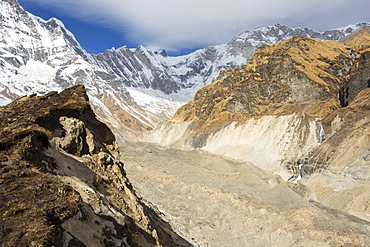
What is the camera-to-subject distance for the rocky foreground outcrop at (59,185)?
4559 mm

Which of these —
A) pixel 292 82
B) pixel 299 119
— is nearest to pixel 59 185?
pixel 299 119

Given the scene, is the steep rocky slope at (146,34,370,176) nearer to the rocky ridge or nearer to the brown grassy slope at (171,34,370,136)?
the brown grassy slope at (171,34,370,136)

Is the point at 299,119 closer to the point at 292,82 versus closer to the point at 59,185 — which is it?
the point at 292,82

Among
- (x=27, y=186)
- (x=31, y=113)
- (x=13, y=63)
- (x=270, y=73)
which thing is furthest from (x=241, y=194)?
(x=13, y=63)

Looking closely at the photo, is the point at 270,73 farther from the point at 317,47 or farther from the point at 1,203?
the point at 1,203

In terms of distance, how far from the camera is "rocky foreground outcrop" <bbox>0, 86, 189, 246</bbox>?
4559 mm

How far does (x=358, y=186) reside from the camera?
2778 centimetres

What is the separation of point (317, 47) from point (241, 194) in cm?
7164

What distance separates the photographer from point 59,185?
565cm

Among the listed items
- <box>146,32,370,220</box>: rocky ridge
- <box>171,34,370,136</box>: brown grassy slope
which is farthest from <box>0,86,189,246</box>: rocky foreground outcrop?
<box>171,34,370,136</box>: brown grassy slope

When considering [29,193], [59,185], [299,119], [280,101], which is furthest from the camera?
[280,101]

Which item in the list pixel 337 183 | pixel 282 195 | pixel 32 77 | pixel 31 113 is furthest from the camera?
pixel 32 77

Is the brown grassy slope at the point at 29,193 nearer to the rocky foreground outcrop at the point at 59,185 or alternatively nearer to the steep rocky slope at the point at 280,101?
the rocky foreground outcrop at the point at 59,185

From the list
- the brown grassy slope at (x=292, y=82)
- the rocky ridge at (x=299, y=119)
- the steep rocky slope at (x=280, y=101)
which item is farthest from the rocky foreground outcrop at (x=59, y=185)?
the brown grassy slope at (x=292, y=82)
